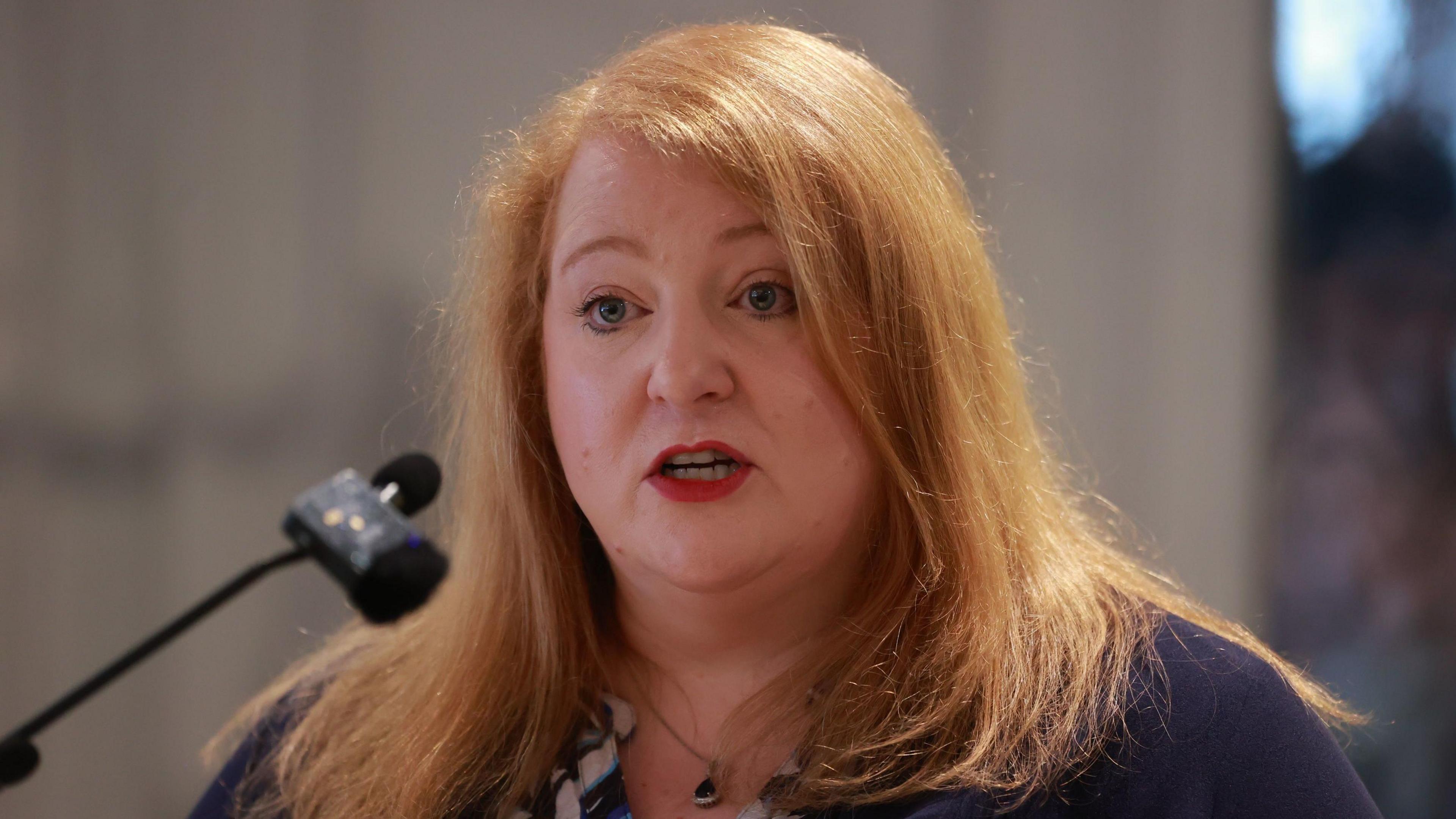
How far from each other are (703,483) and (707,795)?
0.28m

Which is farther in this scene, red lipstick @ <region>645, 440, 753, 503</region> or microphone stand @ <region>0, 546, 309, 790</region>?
red lipstick @ <region>645, 440, 753, 503</region>

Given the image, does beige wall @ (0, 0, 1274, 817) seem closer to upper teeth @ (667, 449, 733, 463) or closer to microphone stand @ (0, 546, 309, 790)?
upper teeth @ (667, 449, 733, 463)

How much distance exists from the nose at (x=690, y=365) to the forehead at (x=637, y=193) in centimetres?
9

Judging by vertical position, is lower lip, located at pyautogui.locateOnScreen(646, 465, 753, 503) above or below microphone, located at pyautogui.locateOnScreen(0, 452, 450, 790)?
below

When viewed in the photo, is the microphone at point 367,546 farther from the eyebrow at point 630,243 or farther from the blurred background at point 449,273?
the blurred background at point 449,273

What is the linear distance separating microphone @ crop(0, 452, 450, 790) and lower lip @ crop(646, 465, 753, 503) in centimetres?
37

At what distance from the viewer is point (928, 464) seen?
1091 millimetres

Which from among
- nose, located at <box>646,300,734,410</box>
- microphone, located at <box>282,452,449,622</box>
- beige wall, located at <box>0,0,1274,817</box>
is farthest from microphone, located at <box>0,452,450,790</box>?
beige wall, located at <box>0,0,1274,817</box>

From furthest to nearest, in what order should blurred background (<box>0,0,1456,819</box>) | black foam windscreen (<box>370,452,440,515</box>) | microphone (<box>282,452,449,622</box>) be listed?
blurred background (<box>0,0,1456,819</box>), black foam windscreen (<box>370,452,440,515</box>), microphone (<box>282,452,449,622</box>)

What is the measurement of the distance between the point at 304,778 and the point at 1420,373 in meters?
1.76

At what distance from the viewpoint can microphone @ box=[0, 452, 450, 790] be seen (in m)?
0.62

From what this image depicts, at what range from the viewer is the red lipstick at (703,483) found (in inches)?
40.4

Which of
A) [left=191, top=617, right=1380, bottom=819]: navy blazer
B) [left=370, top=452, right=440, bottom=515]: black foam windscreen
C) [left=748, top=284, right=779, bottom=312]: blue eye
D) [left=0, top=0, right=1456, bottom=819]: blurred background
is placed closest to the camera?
[left=370, top=452, right=440, bottom=515]: black foam windscreen

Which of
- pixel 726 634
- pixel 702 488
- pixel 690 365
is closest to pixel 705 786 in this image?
pixel 726 634
